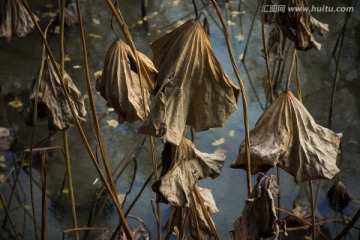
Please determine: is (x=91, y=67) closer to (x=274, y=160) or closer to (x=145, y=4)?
(x=145, y=4)

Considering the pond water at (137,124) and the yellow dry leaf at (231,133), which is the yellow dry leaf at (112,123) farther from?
the yellow dry leaf at (231,133)

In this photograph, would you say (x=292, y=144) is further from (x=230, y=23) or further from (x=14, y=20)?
(x=230, y=23)

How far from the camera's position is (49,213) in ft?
8.02

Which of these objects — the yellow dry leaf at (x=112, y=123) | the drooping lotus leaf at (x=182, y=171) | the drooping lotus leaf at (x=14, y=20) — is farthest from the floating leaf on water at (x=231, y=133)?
the drooping lotus leaf at (x=182, y=171)

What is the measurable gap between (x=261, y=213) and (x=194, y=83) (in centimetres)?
25

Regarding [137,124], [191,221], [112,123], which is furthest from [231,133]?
[191,221]

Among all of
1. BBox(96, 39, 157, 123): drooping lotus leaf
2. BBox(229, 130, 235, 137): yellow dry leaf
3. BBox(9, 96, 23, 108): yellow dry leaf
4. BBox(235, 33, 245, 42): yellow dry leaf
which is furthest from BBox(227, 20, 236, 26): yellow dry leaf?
BBox(96, 39, 157, 123): drooping lotus leaf

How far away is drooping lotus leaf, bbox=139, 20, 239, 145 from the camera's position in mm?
857

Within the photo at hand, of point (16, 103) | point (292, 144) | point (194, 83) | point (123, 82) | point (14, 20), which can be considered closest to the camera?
point (194, 83)

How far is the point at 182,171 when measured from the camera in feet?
3.03

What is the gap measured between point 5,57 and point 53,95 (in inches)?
86.2

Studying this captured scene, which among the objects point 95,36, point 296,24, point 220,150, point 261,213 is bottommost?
point 220,150

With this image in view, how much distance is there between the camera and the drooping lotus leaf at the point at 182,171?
889 millimetres

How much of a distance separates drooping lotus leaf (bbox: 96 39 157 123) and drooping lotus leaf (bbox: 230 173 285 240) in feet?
1.15
